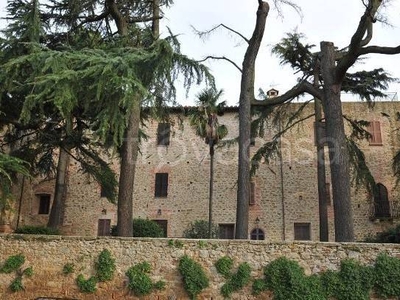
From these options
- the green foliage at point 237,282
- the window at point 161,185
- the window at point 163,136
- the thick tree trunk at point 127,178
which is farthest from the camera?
the window at point 163,136

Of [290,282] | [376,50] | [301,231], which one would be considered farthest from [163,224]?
→ [376,50]

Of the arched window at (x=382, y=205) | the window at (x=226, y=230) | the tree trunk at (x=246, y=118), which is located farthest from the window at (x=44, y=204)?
the arched window at (x=382, y=205)

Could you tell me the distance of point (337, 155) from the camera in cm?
1061

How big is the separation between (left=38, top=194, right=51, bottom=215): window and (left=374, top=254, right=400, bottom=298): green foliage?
58.0ft

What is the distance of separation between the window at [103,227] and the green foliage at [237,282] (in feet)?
42.5

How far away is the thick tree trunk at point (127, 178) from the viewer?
35.3ft

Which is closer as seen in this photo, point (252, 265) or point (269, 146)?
point (252, 265)

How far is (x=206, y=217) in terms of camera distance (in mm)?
20641

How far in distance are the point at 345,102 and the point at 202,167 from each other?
846 centimetres

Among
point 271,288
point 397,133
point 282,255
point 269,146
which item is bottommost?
point 271,288

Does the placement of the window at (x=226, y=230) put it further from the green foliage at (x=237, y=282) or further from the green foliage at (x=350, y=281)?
the green foliage at (x=350, y=281)

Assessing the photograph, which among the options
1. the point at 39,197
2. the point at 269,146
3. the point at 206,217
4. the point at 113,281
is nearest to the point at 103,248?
the point at 113,281

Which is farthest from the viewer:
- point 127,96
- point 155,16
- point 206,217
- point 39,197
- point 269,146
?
point 39,197

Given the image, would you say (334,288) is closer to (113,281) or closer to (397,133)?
(113,281)
